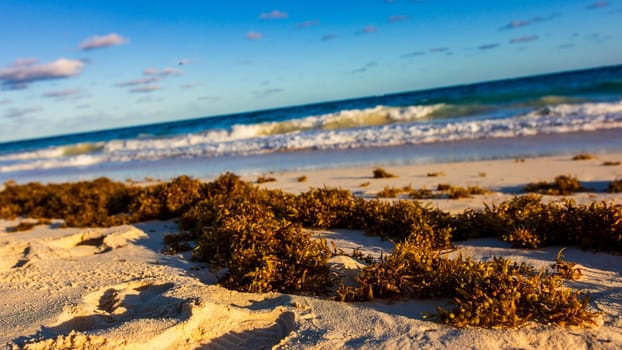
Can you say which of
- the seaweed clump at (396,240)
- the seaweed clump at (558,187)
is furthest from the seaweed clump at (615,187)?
the seaweed clump at (396,240)

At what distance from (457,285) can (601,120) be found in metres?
13.8

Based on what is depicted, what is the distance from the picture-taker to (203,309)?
10.0 feet

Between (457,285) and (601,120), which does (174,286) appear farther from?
(601,120)

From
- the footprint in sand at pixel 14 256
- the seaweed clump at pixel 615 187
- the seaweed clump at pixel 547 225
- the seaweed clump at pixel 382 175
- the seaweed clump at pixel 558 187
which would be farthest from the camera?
the seaweed clump at pixel 382 175

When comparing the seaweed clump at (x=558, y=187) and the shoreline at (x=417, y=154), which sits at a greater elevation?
the shoreline at (x=417, y=154)

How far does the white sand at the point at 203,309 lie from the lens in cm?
267

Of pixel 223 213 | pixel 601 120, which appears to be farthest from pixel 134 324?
pixel 601 120

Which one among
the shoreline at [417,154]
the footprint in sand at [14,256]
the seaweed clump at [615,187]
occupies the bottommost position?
the seaweed clump at [615,187]

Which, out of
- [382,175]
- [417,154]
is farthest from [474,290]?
[417,154]

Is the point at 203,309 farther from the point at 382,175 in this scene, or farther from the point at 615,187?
the point at 382,175

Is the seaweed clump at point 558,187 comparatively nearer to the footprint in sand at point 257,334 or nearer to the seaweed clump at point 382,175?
the seaweed clump at point 382,175

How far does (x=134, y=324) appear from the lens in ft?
9.51

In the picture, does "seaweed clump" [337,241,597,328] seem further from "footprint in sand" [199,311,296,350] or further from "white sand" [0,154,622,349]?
"footprint in sand" [199,311,296,350]

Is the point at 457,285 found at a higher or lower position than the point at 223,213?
lower
